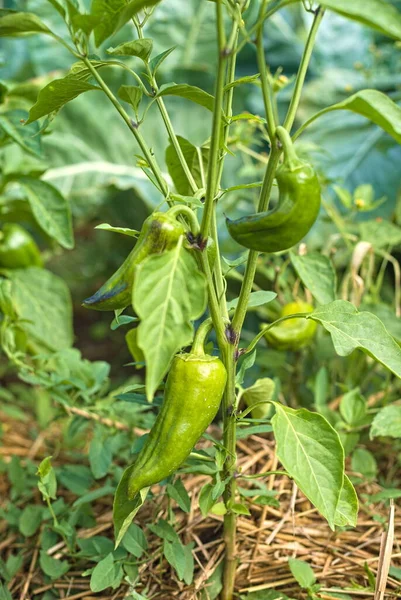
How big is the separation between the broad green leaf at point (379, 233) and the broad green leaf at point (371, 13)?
2.39 ft

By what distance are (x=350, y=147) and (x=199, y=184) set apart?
1159 millimetres

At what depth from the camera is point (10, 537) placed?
0.91 m

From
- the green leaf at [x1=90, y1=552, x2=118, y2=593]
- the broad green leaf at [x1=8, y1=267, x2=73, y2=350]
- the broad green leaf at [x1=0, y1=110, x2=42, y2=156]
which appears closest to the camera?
the green leaf at [x1=90, y1=552, x2=118, y2=593]

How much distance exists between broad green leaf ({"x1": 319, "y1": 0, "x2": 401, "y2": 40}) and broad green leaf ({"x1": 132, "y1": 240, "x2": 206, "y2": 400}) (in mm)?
212

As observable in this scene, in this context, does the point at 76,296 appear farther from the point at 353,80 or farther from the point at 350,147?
the point at 353,80

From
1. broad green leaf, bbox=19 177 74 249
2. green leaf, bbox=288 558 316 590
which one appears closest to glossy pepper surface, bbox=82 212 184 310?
green leaf, bbox=288 558 316 590

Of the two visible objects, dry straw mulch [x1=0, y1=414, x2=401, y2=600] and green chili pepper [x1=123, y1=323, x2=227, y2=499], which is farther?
dry straw mulch [x1=0, y1=414, x2=401, y2=600]

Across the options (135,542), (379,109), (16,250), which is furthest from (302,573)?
(16,250)

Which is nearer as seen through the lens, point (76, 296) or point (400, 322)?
point (400, 322)

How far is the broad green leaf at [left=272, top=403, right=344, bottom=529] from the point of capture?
21.6 inches

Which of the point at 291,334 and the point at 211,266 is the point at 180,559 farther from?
the point at 291,334

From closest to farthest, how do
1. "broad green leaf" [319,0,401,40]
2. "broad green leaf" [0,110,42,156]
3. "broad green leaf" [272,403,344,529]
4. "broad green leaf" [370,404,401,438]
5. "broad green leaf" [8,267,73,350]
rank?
"broad green leaf" [319,0,401,40] < "broad green leaf" [272,403,344,529] < "broad green leaf" [370,404,401,438] < "broad green leaf" [0,110,42,156] < "broad green leaf" [8,267,73,350]

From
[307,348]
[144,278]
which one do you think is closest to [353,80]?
[307,348]

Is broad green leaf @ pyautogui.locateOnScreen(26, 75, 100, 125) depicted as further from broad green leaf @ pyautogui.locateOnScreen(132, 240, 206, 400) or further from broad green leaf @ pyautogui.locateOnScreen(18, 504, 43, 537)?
broad green leaf @ pyautogui.locateOnScreen(18, 504, 43, 537)
